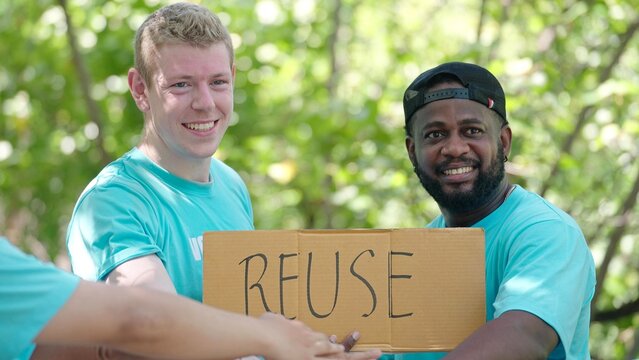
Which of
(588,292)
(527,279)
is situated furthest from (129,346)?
(588,292)

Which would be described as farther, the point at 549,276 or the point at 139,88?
the point at 139,88

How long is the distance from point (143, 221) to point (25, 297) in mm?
852

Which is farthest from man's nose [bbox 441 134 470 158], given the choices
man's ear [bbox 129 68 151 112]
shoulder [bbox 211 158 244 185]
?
man's ear [bbox 129 68 151 112]

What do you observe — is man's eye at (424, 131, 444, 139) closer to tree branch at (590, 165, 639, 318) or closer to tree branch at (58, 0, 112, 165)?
tree branch at (590, 165, 639, 318)

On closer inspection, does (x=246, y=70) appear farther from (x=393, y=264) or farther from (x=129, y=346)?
(x=129, y=346)

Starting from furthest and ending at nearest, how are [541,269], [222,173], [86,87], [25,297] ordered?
[86,87]
[222,173]
[541,269]
[25,297]

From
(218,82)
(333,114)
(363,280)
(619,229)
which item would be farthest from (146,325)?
(619,229)

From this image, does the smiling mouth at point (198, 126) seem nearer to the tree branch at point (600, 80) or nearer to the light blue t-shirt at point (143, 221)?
the light blue t-shirt at point (143, 221)

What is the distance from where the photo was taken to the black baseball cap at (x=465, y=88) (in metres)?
2.95

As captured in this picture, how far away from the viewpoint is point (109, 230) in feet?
8.66

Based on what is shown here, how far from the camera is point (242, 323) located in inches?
83.4

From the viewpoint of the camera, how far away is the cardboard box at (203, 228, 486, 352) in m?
2.67

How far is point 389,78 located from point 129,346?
4608 millimetres

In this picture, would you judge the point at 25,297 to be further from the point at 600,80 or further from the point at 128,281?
the point at 600,80
